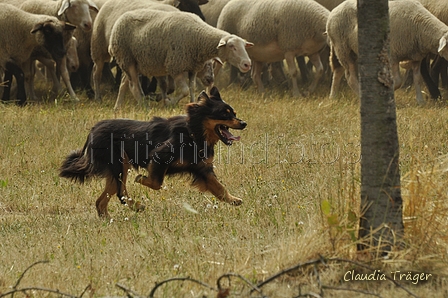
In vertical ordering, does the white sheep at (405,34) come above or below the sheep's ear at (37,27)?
above

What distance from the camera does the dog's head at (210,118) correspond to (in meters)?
7.48

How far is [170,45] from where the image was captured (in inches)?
532

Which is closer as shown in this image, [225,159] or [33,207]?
[33,207]

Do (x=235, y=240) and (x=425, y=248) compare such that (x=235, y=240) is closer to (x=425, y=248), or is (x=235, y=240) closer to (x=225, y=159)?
(x=425, y=248)

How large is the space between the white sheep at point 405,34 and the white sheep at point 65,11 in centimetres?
463

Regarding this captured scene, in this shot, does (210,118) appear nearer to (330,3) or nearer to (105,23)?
(105,23)

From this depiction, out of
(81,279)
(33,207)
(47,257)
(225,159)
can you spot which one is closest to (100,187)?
(33,207)

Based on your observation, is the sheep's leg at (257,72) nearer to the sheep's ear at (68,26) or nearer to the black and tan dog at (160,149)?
the sheep's ear at (68,26)

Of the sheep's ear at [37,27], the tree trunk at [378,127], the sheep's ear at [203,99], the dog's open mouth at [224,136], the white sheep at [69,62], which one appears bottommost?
the white sheep at [69,62]

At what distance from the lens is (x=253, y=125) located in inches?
473

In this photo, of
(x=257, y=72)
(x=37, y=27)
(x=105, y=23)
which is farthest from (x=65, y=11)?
(x=257, y=72)

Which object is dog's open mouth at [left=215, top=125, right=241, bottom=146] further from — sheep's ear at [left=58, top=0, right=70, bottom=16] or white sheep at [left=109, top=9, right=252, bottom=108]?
sheep's ear at [left=58, top=0, right=70, bottom=16]

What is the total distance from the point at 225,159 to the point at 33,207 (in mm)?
2395

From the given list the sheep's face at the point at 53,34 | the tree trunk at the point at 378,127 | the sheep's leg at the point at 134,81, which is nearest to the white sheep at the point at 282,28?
the sheep's leg at the point at 134,81
